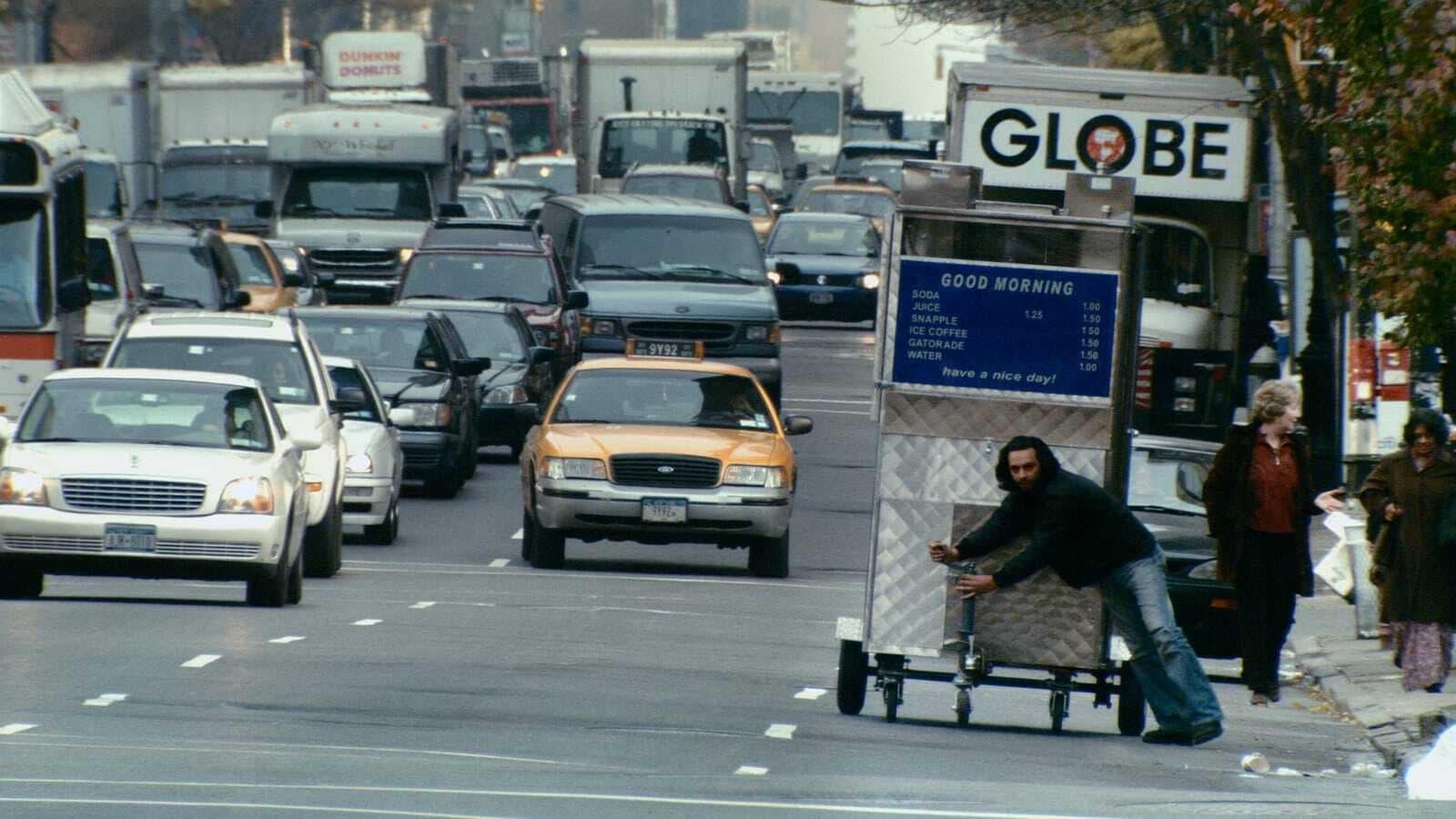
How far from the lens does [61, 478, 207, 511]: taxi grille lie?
1678 cm

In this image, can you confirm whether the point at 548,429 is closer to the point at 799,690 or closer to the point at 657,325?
the point at 799,690

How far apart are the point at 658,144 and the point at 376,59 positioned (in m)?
9.70

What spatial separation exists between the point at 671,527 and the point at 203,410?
12.8ft

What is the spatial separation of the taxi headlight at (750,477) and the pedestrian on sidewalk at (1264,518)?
237 inches

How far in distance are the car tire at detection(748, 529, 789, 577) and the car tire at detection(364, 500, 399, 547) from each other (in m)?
2.95

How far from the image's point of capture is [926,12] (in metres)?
30.3

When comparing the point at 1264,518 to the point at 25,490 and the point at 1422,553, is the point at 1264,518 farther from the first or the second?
the point at 25,490

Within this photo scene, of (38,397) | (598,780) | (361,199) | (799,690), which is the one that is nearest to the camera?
(598,780)

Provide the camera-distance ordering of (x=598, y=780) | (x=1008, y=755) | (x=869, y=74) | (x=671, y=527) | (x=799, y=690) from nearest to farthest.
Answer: (x=598, y=780) → (x=1008, y=755) → (x=799, y=690) → (x=671, y=527) → (x=869, y=74)

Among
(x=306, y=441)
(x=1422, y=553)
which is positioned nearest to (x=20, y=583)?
(x=306, y=441)

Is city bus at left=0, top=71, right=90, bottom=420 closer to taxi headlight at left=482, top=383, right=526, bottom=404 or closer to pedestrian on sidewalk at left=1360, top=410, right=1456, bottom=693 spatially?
taxi headlight at left=482, top=383, right=526, bottom=404

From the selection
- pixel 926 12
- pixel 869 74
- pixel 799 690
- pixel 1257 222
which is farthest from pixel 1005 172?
pixel 869 74

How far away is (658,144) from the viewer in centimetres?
4703

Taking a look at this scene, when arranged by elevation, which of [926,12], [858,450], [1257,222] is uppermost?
[926,12]
